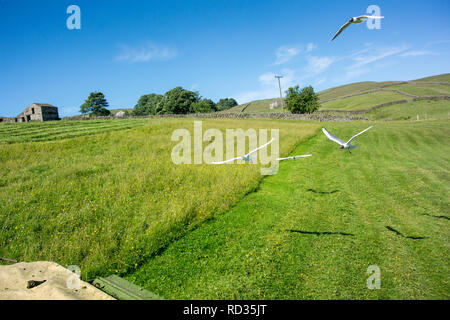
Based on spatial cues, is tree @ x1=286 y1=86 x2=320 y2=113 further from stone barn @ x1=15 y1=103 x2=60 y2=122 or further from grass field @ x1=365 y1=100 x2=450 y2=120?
stone barn @ x1=15 y1=103 x2=60 y2=122

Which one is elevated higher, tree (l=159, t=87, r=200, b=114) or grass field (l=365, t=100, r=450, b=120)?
tree (l=159, t=87, r=200, b=114)

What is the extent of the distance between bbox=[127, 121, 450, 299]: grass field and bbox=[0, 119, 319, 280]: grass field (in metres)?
0.76

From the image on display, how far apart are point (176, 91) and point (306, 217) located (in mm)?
81560

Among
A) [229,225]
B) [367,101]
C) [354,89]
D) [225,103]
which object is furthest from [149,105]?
[354,89]

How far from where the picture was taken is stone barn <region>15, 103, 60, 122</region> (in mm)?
57281

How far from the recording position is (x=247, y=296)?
16.8 ft

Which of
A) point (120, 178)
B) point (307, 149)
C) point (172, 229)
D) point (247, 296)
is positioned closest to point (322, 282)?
point (247, 296)

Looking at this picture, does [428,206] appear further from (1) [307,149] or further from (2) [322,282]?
(1) [307,149]

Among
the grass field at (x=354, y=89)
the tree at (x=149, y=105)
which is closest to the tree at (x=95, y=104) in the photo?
the tree at (x=149, y=105)

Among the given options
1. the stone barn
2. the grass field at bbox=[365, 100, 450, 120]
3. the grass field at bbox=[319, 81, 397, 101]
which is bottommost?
the grass field at bbox=[365, 100, 450, 120]

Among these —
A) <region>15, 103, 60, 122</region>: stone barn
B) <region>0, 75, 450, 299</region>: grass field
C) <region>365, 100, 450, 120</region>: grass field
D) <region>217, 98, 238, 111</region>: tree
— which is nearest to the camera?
<region>0, 75, 450, 299</region>: grass field

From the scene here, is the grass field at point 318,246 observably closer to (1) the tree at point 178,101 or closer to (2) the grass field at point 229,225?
(2) the grass field at point 229,225

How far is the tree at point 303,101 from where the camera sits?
2424 inches

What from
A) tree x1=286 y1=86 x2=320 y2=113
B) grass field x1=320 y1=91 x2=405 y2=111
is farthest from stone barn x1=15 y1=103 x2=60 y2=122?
grass field x1=320 y1=91 x2=405 y2=111
